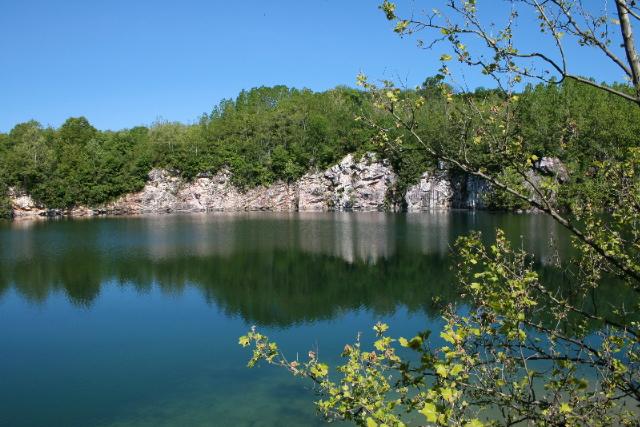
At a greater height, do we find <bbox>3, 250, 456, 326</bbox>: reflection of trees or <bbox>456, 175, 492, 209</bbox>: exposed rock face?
<bbox>456, 175, 492, 209</bbox>: exposed rock face

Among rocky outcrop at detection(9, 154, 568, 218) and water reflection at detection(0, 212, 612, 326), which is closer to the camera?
water reflection at detection(0, 212, 612, 326)

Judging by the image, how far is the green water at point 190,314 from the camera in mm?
12695

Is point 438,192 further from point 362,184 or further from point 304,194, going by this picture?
point 304,194

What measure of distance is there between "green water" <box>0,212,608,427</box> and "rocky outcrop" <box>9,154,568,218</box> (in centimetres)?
3651

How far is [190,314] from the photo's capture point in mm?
21922

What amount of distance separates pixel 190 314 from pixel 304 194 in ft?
224

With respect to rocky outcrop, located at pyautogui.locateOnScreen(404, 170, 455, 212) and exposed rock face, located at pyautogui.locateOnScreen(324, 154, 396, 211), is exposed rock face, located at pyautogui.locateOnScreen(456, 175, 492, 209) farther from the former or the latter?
exposed rock face, located at pyautogui.locateOnScreen(324, 154, 396, 211)

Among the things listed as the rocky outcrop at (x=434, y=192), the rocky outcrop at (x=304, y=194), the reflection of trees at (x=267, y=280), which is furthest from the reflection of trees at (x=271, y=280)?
the rocky outcrop at (x=304, y=194)

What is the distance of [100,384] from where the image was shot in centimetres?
1425

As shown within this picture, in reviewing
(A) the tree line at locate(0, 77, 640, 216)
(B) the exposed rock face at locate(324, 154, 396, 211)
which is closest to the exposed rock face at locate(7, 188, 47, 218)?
(A) the tree line at locate(0, 77, 640, 216)

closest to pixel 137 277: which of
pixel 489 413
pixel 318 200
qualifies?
pixel 489 413

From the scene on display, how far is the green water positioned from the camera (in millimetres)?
12695

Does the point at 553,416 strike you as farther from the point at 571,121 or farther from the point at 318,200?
the point at 318,200

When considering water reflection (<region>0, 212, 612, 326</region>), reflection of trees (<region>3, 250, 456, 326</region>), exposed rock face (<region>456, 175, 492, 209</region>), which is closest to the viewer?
reflection of trees (<region>3, 250, 456, 326</region>)
